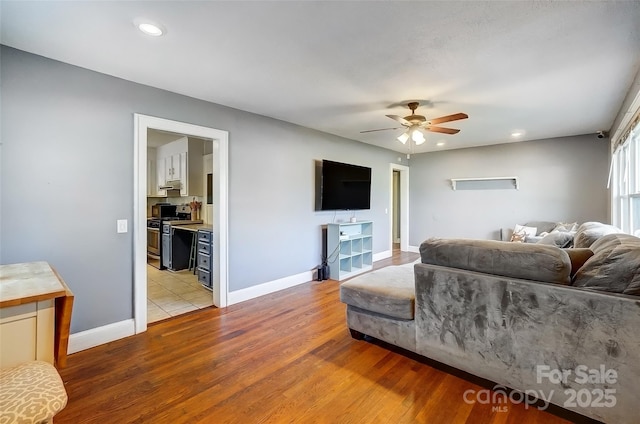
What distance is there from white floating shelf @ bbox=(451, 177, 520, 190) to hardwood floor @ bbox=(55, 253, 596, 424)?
493 cm

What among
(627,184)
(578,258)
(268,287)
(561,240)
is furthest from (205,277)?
(627,184)

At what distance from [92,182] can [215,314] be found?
1.80m

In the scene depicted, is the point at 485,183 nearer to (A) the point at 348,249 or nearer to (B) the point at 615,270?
(A) the point at 348,249

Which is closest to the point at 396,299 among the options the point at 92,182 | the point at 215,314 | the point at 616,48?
the point at 215,314

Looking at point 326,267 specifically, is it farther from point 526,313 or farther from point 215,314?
point 526,313

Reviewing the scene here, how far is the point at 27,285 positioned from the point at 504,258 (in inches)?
103

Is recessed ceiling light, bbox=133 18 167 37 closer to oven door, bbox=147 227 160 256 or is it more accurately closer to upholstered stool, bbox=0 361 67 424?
upholstered stool, bbox=0 361 67 424

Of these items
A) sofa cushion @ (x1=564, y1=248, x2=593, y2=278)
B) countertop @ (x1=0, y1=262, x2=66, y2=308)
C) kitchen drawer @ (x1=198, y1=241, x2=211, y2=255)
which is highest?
sofa cushion @ (x1=564, y1=248, x2=593, y2=278)

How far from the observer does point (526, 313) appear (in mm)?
1739

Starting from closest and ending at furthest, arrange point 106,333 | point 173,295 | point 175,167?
1. point 106,333
2. point 173,295
3. point 175,167

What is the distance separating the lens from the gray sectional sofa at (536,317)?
4.96 ft

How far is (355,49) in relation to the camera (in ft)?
7.29

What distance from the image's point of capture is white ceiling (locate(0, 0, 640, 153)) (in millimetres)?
1768

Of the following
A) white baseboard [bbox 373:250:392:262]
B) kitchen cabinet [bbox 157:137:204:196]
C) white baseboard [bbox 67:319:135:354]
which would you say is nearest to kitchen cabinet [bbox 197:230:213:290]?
white baseboard [bbox 67:319:135:354]
